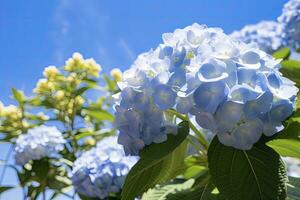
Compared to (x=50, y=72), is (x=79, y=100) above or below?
below

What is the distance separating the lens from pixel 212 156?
725 mm

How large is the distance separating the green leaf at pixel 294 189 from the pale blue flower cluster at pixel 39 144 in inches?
53.3

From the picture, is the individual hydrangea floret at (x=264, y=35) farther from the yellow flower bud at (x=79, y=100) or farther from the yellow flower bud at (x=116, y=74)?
the yellow flower bud at (x=79, y=100)

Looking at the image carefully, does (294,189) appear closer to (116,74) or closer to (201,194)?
(201,194)

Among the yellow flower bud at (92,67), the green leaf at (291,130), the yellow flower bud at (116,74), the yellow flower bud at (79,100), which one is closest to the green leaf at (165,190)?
the green leaf at (291,130)

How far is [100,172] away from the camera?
1.54 m

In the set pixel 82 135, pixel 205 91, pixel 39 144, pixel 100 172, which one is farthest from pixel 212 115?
pixel 39 144

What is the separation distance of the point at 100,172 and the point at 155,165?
0.73 metres

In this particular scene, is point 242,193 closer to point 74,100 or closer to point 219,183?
point 219,183

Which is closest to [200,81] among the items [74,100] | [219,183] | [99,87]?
[219,183]

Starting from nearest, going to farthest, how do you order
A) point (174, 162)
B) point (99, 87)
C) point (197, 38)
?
1. point (197, 38)
2. point (174, 162)
3. point (99, 87)

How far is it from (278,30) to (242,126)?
6.49 feet

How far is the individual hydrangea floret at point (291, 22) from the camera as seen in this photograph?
2.20 metres

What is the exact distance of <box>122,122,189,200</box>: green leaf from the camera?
2.48 feet
